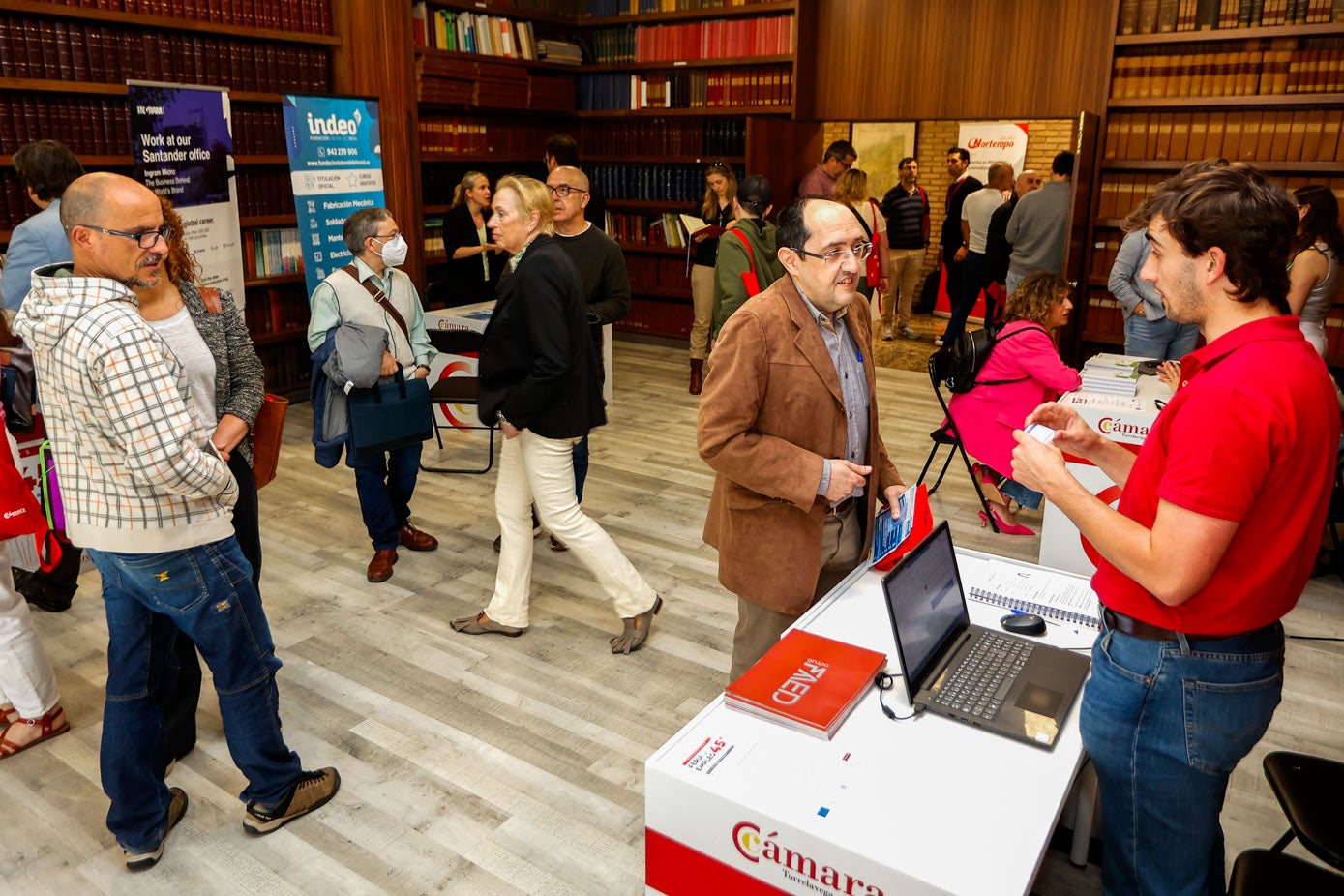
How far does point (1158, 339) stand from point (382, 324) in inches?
166

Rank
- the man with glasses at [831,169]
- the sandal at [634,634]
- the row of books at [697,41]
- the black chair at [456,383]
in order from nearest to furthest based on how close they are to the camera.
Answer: the sandal at [634,634]
the black chair at [456,383]
the man with glasses at [831,169]
the row of books at [697,41]

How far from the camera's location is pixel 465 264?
233 inches

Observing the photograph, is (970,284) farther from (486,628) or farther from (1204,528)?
(1204,528)

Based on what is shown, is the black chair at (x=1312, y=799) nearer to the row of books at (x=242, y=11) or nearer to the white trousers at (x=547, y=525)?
the white trousers at (x=547, y=525)

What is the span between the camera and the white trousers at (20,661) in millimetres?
2652

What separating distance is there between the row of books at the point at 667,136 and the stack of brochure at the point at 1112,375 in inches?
149

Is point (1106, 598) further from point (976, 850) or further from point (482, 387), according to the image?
point (482, 387)

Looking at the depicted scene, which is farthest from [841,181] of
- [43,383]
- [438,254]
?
[43,383]

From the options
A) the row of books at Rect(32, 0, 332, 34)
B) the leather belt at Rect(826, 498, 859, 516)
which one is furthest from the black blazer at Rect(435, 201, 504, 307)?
the leather belt at Rect(826, 498, 859, 516)

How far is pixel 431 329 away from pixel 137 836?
11.0 ft

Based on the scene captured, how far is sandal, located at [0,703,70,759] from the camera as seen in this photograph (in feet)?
9.02

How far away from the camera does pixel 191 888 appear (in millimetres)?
2238

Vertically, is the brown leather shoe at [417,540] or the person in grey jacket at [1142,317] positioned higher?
the person in grey jacket at [1142,317]

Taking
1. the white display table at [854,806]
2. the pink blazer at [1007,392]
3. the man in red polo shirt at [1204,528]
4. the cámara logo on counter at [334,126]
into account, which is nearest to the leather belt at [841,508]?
the white display table at [854,806]
